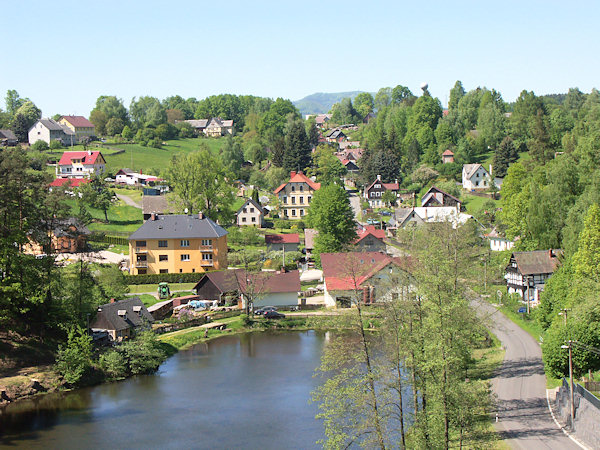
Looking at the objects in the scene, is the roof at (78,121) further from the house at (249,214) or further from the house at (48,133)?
the house at (249,214)

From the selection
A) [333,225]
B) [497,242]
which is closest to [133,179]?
[333,225]

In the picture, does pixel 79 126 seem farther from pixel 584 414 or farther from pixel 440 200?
pixel 584 414

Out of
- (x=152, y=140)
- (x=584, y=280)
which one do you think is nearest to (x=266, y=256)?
(x=584, y=280)

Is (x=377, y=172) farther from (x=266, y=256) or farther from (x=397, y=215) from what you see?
(x=266, y=256)

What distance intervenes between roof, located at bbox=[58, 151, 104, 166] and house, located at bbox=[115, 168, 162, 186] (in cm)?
415

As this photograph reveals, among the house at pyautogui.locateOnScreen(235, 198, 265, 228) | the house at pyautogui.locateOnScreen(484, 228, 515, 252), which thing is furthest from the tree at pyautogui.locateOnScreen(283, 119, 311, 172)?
the house at pyautogui.locateOnScreen(484, 228, 515, 252)

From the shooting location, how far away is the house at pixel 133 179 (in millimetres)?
86062

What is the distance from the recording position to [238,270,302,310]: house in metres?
46.8

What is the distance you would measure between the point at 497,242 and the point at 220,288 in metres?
28.0

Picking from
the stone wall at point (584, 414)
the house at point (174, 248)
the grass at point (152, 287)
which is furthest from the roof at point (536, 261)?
the grass at point (152, 287)

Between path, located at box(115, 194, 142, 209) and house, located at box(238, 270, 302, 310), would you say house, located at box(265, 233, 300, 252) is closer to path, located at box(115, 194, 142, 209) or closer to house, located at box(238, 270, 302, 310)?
house, located at box(238, 270, 302, 310)

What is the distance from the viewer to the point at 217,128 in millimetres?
141750

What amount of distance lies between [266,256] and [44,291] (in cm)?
2636

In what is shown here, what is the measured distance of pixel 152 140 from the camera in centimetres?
11619
